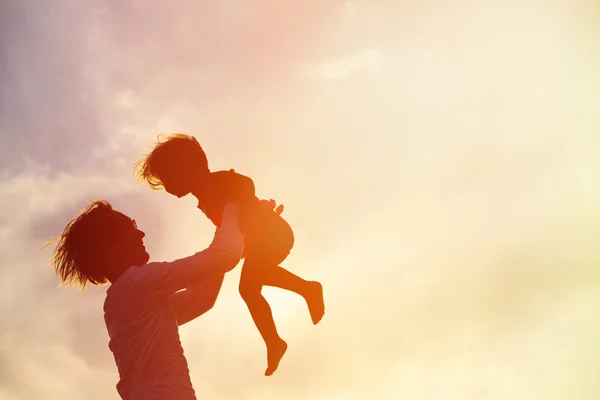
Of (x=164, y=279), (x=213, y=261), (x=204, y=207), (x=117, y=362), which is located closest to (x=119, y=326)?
(x=117, y=362)

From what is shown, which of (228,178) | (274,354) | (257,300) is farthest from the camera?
(257,300)

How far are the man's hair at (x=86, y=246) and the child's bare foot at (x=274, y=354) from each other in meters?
1.74

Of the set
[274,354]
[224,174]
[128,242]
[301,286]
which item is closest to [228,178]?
[224,174]

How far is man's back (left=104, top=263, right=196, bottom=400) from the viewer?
12.1ft

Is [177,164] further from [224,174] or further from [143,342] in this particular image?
[143,342]

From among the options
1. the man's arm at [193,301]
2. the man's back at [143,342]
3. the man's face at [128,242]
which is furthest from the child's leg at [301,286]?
the man's back at [143,342]

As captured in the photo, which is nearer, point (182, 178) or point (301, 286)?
point (182, 178)

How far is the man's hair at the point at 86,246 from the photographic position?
14.1 feet

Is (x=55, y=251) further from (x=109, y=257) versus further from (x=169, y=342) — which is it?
(x=169, y=342)

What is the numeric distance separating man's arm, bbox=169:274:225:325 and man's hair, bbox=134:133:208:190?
114 centimetres

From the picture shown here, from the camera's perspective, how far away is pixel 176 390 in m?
3.63

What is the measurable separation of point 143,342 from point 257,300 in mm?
1696

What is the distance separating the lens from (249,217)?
4758 millimetres

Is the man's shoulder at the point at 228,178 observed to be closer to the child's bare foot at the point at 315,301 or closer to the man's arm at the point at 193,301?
the man's arm at the point at 193,301
